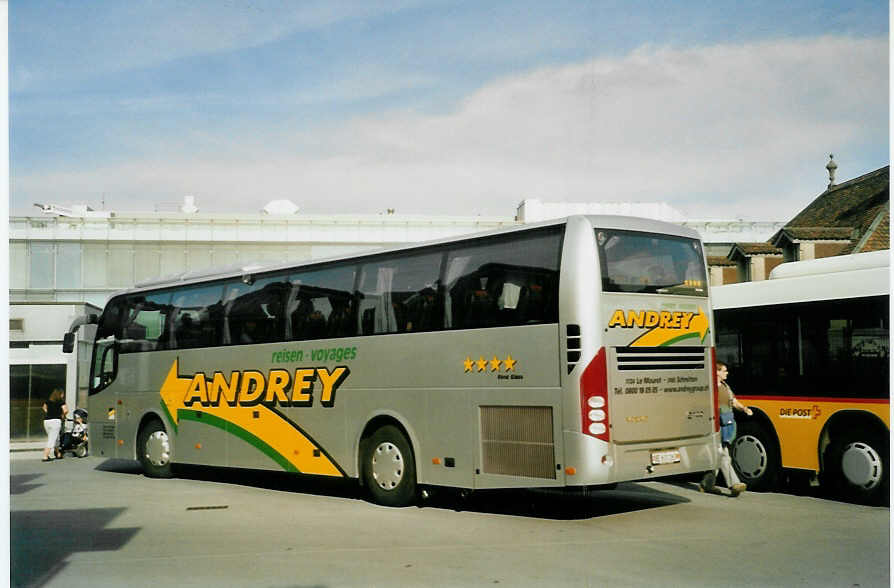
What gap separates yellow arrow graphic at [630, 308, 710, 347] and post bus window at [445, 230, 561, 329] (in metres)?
1.13

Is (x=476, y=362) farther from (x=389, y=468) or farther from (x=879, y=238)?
(x=879, y=238)

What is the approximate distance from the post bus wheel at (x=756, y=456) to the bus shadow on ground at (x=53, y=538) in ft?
27.4

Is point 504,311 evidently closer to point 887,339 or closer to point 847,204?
point 887,339

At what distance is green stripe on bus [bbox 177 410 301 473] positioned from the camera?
1573 cm

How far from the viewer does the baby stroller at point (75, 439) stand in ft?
86.6

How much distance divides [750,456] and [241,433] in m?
7.91

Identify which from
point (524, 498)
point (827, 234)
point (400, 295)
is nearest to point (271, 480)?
point (524, 498)

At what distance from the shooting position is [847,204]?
110 feet

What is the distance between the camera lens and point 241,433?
1652 centimetres

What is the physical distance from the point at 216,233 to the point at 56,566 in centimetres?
4163

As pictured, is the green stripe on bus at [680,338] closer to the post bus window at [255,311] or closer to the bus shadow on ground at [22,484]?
the post bus window at [255,311]

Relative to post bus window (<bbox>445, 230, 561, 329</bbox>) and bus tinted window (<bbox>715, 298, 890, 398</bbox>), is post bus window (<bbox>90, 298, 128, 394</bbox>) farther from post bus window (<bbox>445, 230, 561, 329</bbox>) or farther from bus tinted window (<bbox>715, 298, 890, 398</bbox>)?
bus tinted window (<bbox>715, 298, 890, 398</bbox>)

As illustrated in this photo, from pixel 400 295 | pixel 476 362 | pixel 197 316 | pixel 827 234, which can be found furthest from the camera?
pixel 827 234

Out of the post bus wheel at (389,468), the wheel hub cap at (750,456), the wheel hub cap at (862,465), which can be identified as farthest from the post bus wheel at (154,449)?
the wheel hub cap at (862,465)
